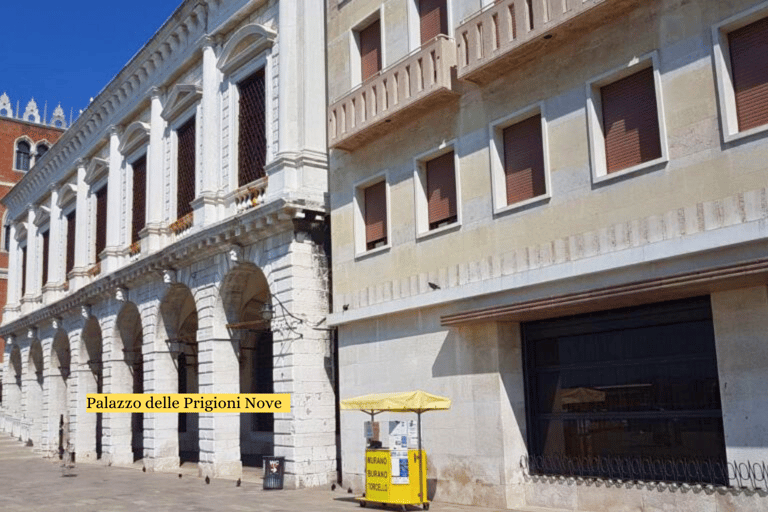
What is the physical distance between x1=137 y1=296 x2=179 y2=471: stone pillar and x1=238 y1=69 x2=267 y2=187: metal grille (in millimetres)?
6275

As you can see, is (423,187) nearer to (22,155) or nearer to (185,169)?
(185,169)

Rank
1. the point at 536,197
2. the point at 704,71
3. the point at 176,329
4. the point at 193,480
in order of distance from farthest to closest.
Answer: the point at 176,329 → the point at 193,480 → the point at 536,197 → the point at 704,71

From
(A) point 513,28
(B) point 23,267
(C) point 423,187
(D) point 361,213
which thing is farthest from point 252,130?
(B) point 23,267

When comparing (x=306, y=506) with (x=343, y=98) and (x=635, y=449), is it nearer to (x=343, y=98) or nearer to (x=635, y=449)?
(x=635, y=449)

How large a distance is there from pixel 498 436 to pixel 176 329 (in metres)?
16.1

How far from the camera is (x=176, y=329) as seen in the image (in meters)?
28.3

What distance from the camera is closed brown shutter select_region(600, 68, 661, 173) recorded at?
43.3ft

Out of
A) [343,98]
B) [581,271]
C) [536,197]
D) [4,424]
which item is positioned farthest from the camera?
[4,424]

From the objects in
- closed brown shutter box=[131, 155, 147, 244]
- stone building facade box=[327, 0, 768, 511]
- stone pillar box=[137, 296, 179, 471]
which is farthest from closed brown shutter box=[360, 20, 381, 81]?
closed brown shutter box=[131, 155, 147, 244]

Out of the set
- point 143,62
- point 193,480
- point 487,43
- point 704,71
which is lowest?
point 193,480

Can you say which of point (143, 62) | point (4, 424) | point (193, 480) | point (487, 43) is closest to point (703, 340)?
point (487, 43)

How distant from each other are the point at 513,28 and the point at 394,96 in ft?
Result: 12.3

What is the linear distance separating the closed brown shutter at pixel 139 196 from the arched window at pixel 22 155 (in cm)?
3569

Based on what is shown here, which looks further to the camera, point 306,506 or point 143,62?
point 143,62
